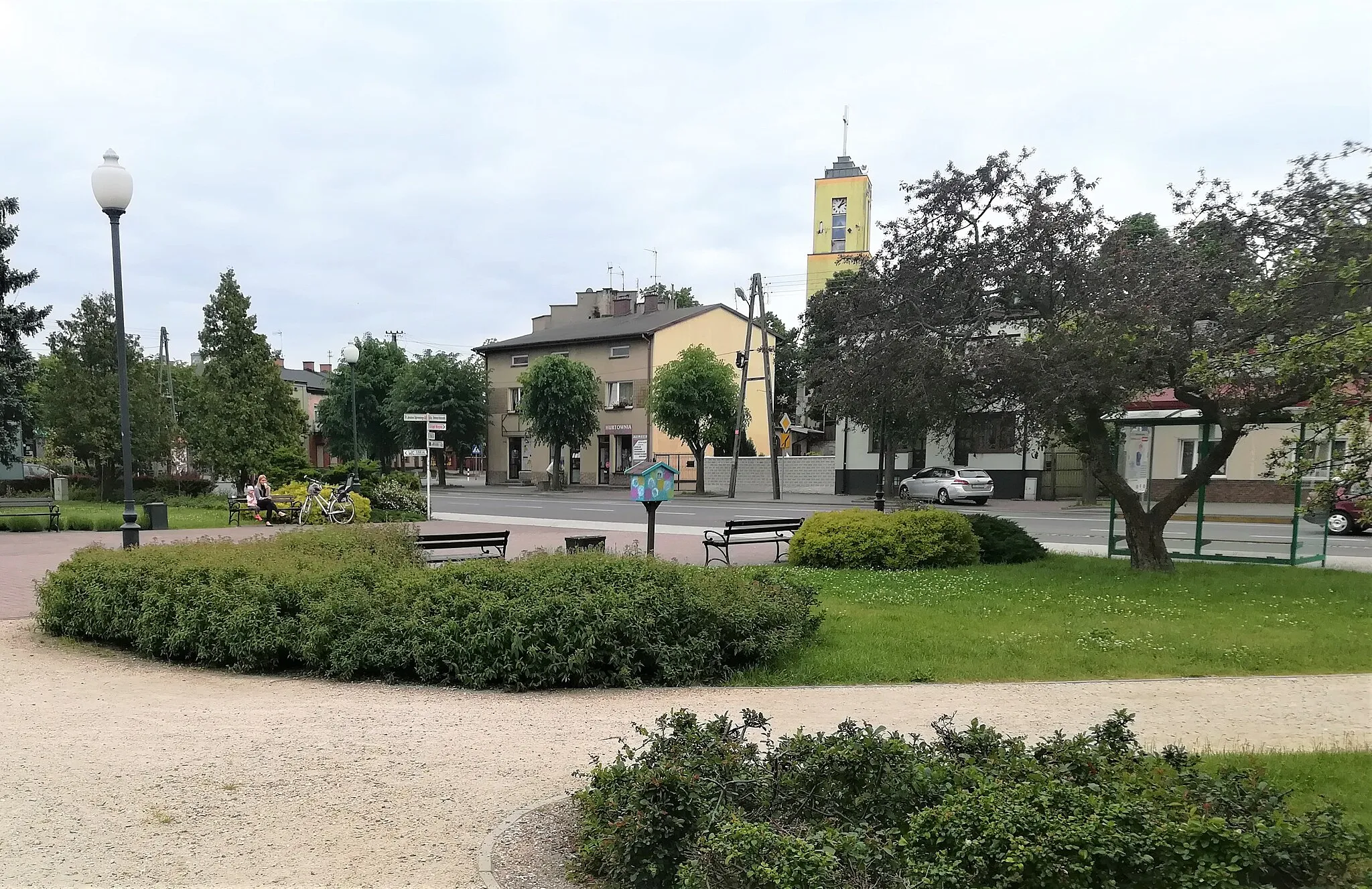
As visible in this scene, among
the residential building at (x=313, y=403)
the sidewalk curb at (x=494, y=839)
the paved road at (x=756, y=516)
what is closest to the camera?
the sidewalk curb at (x=494, y=839)

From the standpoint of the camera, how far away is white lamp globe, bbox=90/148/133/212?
10.1 meters

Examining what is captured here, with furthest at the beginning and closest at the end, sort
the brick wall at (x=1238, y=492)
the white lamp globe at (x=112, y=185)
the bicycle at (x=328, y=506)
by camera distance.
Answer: the bicycle at (x=328, y=506)
the brick wall at (x=1238, y=492)
the white lamp globe at (x=112, y=185)

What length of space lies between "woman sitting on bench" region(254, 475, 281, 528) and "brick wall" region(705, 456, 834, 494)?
23.7 meters

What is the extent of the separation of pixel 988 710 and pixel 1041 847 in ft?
9.55

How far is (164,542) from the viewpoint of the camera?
1016 cm

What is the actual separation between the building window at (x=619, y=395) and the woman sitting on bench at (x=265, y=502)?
26.2 m

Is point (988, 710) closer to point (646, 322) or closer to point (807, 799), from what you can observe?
point (807, 799)

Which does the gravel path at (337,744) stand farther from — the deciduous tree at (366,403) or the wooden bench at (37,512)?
the deciduous tree at (366,403)

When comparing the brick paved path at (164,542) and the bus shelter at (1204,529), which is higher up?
the bus shelter at (1204,529)

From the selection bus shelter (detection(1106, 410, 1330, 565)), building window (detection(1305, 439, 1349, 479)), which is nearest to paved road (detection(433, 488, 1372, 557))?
bus shelter (detection(1106, 410, 1330, 565))

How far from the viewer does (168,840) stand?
3.70 metres

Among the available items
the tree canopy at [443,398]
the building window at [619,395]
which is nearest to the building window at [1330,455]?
the building window at [619,395]

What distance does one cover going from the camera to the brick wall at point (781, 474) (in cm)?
4131

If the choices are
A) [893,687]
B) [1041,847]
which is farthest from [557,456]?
[1041,847]
